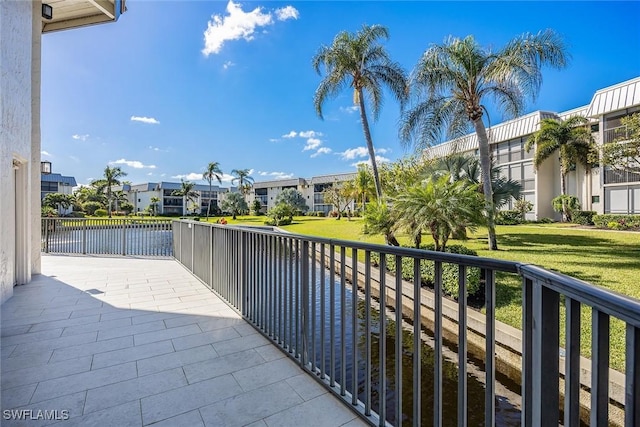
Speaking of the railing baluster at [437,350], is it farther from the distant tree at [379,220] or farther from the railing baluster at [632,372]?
the distant tree at [379,220]

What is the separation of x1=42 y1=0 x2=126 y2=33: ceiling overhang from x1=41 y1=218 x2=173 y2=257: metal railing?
14.6ft

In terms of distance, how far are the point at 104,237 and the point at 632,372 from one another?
31.8 feet

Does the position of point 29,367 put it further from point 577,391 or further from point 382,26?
point 382,26

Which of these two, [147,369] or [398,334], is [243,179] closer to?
[147,369]

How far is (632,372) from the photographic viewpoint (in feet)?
2.12

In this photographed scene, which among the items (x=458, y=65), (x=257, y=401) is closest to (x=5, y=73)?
(x=257, y=401)

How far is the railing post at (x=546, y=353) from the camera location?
0.90 metres

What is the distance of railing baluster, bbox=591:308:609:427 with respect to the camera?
726 mm

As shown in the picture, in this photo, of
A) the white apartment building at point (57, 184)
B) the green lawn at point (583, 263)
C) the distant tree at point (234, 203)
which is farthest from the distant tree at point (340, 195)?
the white apartment building at point (57, 184)

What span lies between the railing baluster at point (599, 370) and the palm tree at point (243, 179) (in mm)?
54112

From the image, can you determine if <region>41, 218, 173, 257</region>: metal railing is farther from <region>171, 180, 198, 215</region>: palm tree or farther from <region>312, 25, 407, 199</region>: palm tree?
<region>171, 180, 198, 215</region>: palm tree

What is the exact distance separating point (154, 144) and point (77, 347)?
3731 cm

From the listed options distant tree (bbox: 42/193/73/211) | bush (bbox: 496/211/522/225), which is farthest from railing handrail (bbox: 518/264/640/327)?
distant tree (bbox: 42/193/73/211)

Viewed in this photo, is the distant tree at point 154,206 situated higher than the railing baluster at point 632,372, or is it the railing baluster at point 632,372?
the distant tree at point 154,206
